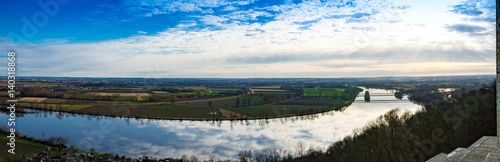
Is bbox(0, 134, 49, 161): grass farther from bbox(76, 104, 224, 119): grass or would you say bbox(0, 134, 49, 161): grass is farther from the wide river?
bbox(76, 104, 224, 119): grass

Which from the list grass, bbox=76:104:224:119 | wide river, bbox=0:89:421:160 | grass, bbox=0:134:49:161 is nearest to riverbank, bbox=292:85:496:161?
wide river, bbox=0:89:421:160

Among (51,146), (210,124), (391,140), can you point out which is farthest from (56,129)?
(391,140)

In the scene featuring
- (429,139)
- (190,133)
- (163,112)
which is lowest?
(190,133)

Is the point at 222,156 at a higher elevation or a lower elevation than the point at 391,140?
→ lower

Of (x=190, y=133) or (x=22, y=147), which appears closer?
(x=22, y=147)

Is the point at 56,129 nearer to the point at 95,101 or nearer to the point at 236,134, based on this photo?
the point at 236,134

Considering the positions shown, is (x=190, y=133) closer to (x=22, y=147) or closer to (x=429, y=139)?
(x=22, y=147)

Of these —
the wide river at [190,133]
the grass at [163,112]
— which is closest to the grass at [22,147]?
the wide river at [190,133]

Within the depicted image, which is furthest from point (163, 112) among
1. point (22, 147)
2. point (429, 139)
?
point (429, 139)
